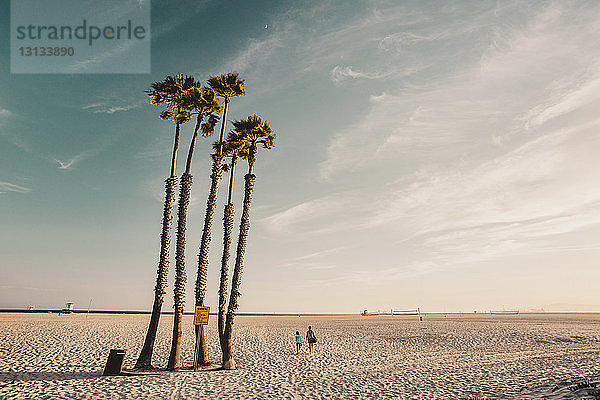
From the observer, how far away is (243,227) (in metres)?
23.2

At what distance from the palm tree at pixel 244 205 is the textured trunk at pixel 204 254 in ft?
4.35

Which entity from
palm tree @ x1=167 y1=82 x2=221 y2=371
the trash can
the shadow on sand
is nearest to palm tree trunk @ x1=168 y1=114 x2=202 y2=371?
palm tree @ x1=167 y1=82 x2=221 y2=371

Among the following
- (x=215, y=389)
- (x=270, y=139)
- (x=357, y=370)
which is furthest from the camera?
(x=270, y=139)

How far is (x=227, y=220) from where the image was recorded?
23234mm

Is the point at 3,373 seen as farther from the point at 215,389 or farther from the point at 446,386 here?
the point at 446,386

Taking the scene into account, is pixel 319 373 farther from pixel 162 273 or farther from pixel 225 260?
pixel 162 273

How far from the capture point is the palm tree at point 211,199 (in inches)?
825

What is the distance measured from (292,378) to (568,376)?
13.5m

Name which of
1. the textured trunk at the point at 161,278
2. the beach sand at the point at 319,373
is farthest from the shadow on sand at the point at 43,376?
the textured trunk at the point at 161,278

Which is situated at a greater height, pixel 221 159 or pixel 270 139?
pixel 270 139

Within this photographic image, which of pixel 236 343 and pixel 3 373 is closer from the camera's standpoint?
pixel 3 373

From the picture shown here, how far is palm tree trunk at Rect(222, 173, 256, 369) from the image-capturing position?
21.2 meters

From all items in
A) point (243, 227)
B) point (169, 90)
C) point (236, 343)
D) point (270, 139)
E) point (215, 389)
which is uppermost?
point (169, 90)

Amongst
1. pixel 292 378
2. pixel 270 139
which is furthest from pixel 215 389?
pixel 270 139
